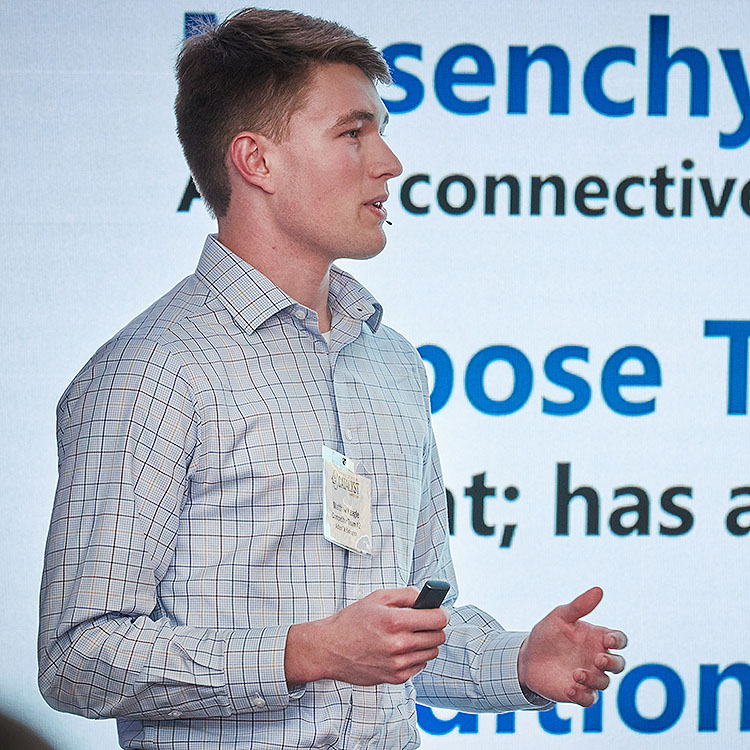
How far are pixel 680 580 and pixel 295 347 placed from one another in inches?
60.0

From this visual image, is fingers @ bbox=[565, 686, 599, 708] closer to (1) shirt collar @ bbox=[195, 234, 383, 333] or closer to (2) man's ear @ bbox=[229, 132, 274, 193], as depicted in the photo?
(1) shirt collar @ bbox=[195, 234, 383, 333]

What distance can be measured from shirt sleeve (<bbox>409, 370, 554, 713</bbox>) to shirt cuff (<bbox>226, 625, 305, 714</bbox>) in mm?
426

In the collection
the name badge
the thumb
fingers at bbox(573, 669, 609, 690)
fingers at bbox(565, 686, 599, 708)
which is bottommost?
fingers at bbox(565, 686, 599, 708)

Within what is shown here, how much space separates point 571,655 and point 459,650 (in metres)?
0.23

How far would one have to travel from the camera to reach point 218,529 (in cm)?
143

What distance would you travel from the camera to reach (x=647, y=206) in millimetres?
2643

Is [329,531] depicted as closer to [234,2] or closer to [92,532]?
[92,532]

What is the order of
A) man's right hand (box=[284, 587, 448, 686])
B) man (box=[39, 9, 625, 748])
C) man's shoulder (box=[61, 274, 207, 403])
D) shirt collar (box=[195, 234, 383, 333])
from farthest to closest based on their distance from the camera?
shirt collar (box=[195, 234, 383, 333])
man's shoulder (box=[61, 274, 207, 403])
man (box=[39, 9, 625, 748])
man's right hand (box=[284, 587, 448, 686])

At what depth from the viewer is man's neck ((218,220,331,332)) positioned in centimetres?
164

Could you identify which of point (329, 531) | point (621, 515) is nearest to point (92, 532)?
point (329, 531)

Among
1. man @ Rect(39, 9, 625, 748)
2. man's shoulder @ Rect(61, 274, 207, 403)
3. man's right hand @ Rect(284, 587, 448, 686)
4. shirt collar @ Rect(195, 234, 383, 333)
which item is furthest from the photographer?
shirt collar @ Rect(195, 234, 383, 333)

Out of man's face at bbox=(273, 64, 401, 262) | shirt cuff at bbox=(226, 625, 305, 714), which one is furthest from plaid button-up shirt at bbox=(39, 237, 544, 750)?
man's face at bbox=(273, 64, 401, 262)

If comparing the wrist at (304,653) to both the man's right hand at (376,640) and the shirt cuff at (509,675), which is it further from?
the shirt cuff at (509,675)

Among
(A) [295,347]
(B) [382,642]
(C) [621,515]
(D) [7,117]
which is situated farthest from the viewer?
(C) [621,515]
